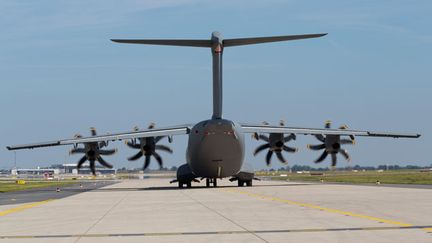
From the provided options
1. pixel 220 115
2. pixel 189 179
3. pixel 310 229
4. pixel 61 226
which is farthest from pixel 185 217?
pixel 189 179

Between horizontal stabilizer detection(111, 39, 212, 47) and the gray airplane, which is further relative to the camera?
the gray airplane

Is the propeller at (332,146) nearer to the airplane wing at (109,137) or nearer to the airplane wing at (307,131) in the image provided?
the airplane wing at (307,131)

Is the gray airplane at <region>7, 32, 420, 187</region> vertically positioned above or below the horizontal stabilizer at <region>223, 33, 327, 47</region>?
below

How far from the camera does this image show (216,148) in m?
40.2

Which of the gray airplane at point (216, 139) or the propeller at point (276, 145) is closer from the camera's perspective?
the gray airplane at point (216, 139)

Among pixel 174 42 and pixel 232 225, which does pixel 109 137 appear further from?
pixel 232 225

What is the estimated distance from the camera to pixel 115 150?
2046 inches

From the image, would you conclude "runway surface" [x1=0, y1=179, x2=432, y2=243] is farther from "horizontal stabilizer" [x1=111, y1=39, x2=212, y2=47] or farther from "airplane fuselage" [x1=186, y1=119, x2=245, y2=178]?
"airplane fuselage" [x1=186, y1=119, x2=245, y2=178]

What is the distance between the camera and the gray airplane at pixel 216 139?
39.3 m

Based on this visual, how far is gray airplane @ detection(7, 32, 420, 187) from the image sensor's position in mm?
39312

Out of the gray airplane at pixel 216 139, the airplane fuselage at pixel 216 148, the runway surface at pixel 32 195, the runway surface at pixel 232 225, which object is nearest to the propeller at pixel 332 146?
the gray airplane at pixel 216 139

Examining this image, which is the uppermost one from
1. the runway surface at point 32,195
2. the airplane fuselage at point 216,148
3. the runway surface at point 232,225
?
the airplane fuselage at point 216,148

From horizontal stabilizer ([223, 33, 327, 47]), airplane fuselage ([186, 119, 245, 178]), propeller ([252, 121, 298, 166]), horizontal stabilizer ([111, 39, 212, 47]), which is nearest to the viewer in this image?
horizontal stabilizer ([223, 33, 327, 47])

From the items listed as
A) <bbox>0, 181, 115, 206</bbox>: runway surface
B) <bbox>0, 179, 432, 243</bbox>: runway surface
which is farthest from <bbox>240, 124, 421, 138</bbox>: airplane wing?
<bbox>0, 179, 432, 243</bbox>: runway surface
